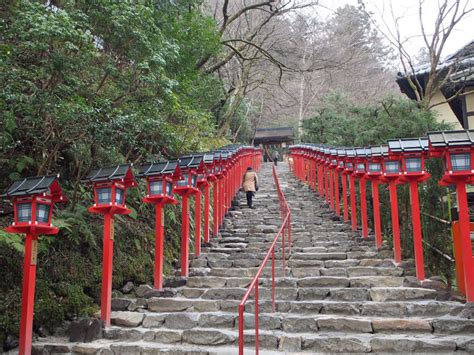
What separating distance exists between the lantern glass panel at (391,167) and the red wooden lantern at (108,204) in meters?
4.71

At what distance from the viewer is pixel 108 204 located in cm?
600

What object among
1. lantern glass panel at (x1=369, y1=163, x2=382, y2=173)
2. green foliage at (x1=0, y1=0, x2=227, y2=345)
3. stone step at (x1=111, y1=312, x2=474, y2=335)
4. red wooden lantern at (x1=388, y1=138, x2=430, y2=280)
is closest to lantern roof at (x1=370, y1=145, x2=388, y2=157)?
lantern glass panel at (x1=369, y1=163, x2=382, y2=173)

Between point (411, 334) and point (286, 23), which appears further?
point (286, 23)

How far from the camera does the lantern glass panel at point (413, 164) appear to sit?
7.14m

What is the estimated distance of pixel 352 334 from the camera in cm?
537

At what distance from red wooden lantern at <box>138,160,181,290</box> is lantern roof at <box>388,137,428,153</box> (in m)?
3.96

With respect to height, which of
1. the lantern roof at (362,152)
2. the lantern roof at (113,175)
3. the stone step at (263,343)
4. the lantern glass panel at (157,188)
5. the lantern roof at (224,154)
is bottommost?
the stone step at (263,343)

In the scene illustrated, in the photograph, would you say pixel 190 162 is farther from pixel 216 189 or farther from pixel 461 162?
pixel 461 162

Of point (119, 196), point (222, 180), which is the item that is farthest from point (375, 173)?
point (119, 196)

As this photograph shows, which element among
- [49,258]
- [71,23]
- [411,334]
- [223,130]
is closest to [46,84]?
[71,23]

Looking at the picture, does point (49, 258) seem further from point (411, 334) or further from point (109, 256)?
point (411, 334)

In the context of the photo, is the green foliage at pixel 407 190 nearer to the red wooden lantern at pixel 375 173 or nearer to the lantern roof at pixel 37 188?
the red wooden lantern at pixel 375 173

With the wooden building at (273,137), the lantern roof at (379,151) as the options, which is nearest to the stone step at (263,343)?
the lantern roof at (379,151)

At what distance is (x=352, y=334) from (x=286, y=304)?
1151 millimetres
